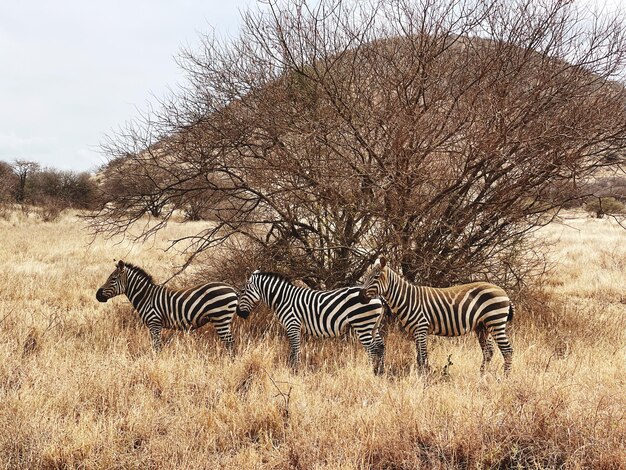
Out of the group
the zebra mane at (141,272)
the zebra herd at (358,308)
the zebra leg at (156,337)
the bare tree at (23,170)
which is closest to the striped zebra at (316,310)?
the zebra herd at (358,308)

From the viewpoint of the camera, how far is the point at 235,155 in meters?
7.54

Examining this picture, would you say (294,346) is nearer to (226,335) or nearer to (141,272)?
(226,335)

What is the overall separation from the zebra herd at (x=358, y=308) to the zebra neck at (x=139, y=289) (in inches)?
0.7

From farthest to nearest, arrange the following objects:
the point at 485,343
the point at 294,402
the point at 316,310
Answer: the point at 316,310, the point at 485,343, the point at 294,402

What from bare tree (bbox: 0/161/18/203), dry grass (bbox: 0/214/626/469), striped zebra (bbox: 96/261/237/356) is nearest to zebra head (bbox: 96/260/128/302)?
striped zebra (bbox: 96/261/237/356)

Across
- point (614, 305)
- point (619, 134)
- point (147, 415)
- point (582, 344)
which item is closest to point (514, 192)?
point (619, 134)

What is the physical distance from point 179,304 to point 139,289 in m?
0.67

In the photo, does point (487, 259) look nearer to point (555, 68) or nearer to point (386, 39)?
point (555, 68)

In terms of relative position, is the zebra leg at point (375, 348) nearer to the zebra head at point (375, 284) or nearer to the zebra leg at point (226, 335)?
the zebra head at point (375, 284)

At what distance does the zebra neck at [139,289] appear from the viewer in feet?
20.9

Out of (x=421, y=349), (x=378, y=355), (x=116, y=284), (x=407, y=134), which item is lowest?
(x=378, y=355)

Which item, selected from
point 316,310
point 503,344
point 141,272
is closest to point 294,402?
point 316,310

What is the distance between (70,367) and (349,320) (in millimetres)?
2828

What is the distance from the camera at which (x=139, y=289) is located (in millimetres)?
6441
